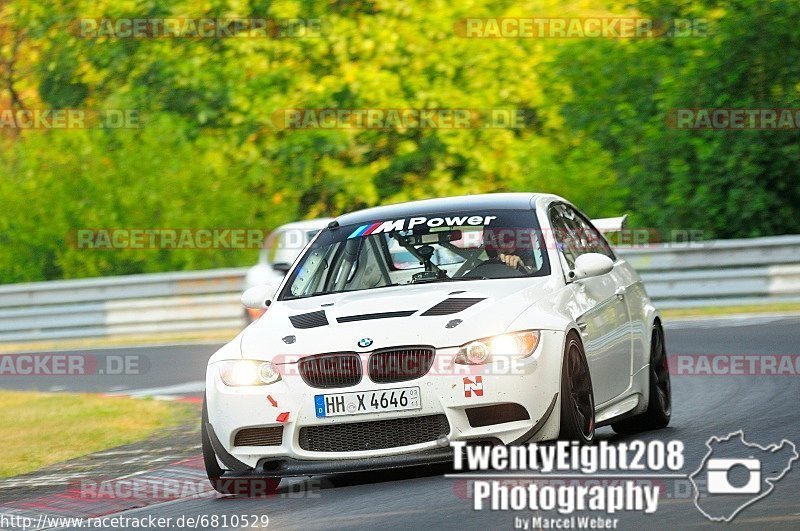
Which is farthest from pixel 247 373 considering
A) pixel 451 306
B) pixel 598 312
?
pixel 598 312

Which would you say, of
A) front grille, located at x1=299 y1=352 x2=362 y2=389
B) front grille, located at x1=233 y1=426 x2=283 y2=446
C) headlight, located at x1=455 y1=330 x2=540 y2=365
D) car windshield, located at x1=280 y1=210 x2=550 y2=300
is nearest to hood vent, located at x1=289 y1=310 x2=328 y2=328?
front grille, located at x1=299 y1=352 x2=362 y2=389

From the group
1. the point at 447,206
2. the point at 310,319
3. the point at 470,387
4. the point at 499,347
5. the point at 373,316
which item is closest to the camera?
the point at 470,387

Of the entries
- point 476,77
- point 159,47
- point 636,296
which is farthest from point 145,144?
point 636,296

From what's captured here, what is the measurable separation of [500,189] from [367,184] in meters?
2.20

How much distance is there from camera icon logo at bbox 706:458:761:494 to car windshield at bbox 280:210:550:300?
156cm

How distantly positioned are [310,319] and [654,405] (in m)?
2.62

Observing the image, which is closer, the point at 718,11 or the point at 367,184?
the point at 718,11

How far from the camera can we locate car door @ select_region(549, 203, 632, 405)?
30.2 feet

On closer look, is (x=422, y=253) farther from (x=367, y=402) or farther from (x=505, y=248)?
(x=367, y=402)

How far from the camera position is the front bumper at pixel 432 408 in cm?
825

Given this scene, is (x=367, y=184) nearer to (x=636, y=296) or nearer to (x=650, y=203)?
(x=650, y=203)

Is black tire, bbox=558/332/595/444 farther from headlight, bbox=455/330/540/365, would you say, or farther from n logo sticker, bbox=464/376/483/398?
n logo sticker, bbox=464/376/483/398

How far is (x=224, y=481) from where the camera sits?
9.01 meters

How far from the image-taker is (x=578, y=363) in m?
8.77
